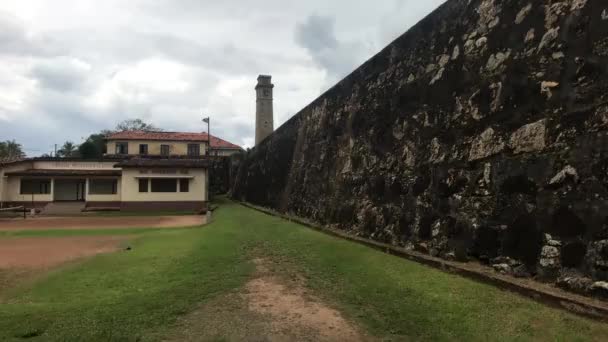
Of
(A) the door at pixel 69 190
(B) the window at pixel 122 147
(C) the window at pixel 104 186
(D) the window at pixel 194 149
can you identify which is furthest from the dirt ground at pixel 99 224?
(D) the window at pixel 194 149

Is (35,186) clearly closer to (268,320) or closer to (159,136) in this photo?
(159,136)

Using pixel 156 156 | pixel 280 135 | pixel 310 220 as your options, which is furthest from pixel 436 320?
pixel 156 156

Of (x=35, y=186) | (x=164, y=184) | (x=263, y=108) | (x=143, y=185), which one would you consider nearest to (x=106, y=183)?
(x=35, y=186)

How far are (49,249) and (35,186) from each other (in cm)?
2369

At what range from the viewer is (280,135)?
74.9 feet

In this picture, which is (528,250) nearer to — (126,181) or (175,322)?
(175,322)

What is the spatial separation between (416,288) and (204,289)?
8.87 feet

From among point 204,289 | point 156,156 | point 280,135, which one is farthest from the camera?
point 156,156

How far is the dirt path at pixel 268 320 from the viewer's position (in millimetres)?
3949

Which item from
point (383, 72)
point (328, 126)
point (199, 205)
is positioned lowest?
point (199, 205)

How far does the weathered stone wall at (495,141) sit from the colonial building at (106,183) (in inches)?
806

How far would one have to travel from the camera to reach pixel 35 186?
31.2m

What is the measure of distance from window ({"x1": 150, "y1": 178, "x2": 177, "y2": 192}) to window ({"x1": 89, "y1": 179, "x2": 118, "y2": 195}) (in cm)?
416

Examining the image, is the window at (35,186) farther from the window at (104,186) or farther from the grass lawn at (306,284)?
the grass lawn at (306,284)
